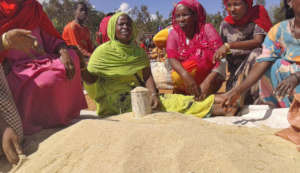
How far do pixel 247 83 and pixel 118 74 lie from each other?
164 centimetres

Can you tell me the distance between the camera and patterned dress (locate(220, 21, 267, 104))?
3379 millimetres

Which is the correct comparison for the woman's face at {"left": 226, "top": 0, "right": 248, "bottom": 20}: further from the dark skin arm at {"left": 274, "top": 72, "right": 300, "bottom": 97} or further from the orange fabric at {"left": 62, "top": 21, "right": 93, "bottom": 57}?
the orange fabric at {"left": 62, "top": 21, "right": 93, "bottom": 57}

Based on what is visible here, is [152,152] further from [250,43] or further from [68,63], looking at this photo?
[250,43]

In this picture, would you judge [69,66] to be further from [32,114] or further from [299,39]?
[299,39]

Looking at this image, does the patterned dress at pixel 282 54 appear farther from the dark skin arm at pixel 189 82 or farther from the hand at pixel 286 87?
the dark skin arm at pixel 189 82

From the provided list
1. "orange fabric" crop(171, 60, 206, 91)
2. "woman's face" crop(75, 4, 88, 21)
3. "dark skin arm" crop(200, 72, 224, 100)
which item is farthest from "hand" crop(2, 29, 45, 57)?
"woman's face" crop(75, 4, 88, 21)

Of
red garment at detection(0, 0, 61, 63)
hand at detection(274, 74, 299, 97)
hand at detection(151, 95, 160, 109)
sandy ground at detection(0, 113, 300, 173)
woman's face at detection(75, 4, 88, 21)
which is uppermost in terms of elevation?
woman's face at detection(75, 4, 88, 21)

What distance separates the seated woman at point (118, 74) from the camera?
328cm

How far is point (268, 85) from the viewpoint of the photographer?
9.82 ft

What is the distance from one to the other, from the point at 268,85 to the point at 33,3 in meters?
2.97

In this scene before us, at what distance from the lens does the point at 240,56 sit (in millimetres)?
3729

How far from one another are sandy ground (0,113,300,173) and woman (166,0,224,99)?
1.44 m

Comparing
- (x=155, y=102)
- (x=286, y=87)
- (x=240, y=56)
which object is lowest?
(x=155, y=102)

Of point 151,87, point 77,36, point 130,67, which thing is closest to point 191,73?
point 151,87
